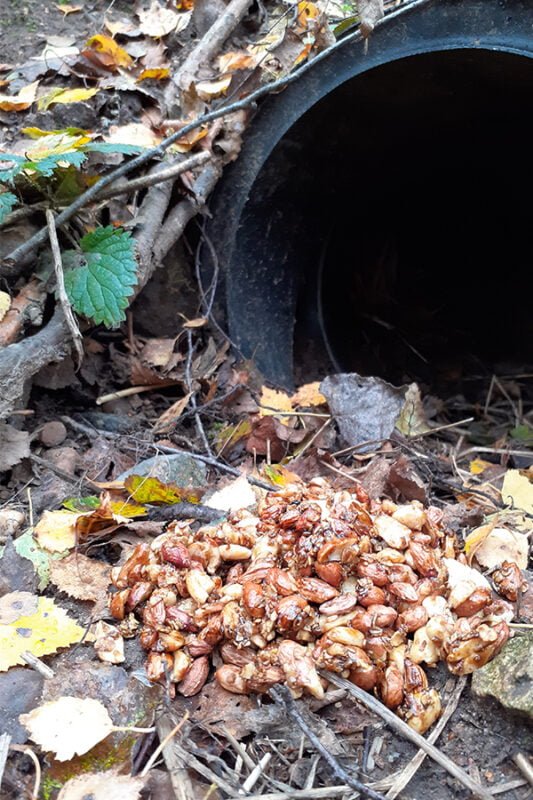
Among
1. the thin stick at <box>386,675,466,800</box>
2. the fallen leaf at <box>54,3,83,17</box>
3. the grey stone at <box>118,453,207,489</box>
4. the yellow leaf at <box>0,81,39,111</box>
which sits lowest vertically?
the thin stick at <box>386,675,466,800</box>

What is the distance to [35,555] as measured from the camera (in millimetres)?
1479

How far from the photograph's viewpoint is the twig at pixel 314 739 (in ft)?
3.39

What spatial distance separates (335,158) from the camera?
2680 mm

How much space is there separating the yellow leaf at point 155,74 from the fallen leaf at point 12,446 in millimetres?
1403

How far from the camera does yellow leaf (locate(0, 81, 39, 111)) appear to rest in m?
2.25

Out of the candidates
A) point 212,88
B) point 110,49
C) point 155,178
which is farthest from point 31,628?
point 110,49

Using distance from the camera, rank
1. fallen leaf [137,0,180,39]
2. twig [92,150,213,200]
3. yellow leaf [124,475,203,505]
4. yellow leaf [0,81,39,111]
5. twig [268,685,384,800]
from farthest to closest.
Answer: fallen leaf [137,0,180,39]
yellow leaf [0,81,39,111]
twig [92,150,213,200]
yellow leaf [124,475,203,505]
twig [268,685,384,800]

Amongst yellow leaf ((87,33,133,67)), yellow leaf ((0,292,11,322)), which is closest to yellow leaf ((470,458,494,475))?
yellow leaf ((0,292,11,322))

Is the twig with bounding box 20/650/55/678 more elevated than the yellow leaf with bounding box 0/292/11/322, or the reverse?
the yellow leaf with bounding box 0/292/11/322

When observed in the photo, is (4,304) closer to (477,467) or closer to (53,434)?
(53,434)

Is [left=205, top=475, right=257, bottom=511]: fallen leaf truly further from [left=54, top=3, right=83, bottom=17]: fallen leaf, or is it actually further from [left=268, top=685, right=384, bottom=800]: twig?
[left=54, top=3, right=83, bottom=17]: fallen leaf

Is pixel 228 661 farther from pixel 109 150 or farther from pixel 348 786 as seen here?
pixel 109 150

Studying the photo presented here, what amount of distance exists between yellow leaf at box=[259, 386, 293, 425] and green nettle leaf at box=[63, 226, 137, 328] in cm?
62

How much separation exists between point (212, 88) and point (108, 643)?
75.8 inches
